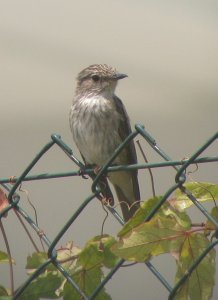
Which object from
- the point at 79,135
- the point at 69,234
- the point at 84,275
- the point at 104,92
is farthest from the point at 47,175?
the point at 69,234

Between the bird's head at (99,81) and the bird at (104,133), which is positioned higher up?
the bird's head at (99,81)

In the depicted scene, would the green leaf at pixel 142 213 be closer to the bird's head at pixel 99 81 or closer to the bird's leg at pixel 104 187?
the bird's leg at pixel 104 187

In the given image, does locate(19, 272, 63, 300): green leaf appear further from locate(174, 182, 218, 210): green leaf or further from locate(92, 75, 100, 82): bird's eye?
locate(92, 75, 100, 82): bird's eye

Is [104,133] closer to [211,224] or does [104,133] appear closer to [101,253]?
[101,253]

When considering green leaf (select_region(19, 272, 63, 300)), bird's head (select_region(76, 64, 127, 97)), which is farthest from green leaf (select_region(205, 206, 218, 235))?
bird's head (select_region(76, 64, 127, 97))

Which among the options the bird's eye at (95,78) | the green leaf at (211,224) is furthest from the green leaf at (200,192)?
the bird's eye at (95,78)

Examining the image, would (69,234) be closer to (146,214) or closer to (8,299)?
(8,299)
